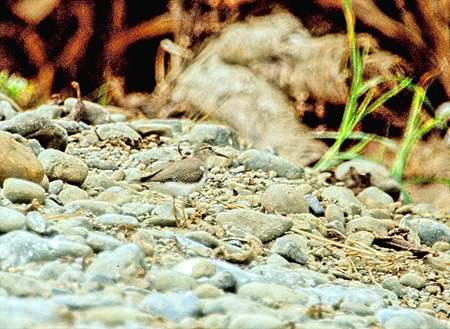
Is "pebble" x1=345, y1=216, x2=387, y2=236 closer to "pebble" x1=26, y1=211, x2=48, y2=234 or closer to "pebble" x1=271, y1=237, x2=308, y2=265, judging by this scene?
"pebble" x1=271, y1=237, x2=308, y2=265

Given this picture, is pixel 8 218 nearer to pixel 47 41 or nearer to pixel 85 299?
pixel 85 299

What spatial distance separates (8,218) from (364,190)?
3731 mm

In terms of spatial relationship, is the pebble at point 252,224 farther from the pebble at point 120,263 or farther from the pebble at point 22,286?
the pebble at point 22,286

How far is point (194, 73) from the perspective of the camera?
7348 millimetres

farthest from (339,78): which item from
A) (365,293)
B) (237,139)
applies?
(365,293)

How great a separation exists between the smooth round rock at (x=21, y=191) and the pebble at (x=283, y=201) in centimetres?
164

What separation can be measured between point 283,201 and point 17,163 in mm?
1841

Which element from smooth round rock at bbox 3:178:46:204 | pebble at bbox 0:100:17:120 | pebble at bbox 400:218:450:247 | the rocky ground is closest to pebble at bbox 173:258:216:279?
the rocky ground

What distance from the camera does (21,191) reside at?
369 cm

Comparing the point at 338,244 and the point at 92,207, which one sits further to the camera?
the point at 338,244

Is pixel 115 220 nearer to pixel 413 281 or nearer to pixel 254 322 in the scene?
pixel 254 322

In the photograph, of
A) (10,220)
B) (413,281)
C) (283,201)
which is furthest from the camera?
(283,201)

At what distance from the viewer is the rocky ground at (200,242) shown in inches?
102

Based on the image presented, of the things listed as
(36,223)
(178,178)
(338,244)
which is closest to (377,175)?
(338,244)
